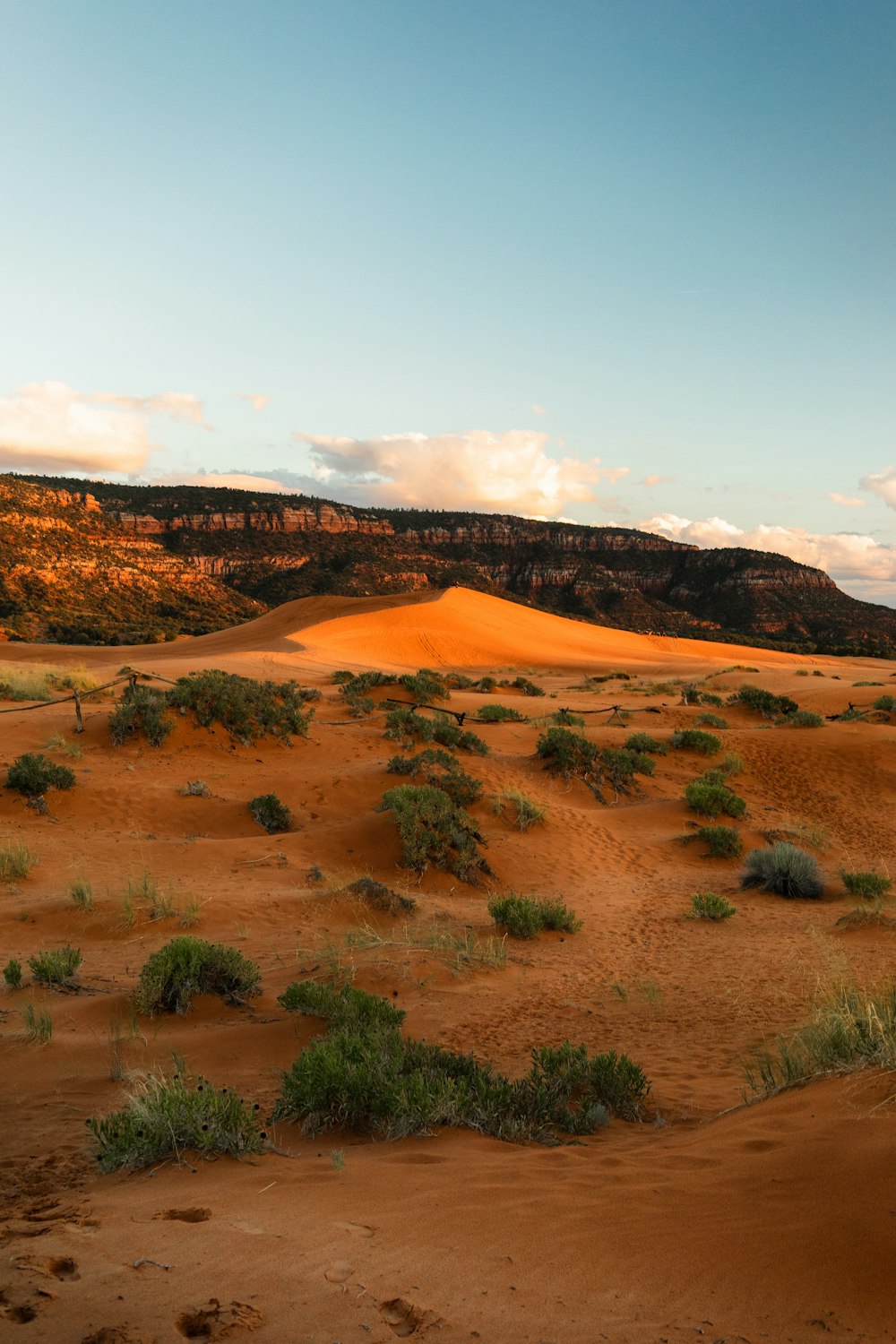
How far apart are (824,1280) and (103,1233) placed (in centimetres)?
249

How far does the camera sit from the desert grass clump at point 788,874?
34.1ft

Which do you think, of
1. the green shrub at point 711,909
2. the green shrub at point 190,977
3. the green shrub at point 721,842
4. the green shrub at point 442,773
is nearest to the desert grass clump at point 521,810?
the green shrub at point 442,773

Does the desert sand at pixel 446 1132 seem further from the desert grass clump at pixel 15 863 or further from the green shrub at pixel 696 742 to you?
the green shrub at pixel 696 742

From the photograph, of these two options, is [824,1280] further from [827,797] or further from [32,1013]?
[827,797]

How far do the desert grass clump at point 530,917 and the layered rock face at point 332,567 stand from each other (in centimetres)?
4022

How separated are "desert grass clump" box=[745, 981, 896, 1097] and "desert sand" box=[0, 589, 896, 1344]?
0.18 metres

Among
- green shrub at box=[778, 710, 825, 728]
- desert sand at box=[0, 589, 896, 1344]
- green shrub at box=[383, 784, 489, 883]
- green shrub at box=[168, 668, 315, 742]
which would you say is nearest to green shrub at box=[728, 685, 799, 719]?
green shrub at box=[778, 710, 825, 728]

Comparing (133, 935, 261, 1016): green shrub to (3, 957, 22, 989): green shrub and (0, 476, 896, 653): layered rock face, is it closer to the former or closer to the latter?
(3, 957, 22, 989): green shrub

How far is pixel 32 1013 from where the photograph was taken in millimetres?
5172

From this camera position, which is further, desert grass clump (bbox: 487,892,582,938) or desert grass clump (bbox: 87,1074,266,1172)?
desert grass clump (bbox: 487,892,582,938)

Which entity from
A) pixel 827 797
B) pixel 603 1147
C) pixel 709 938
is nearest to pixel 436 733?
pixel 827 797

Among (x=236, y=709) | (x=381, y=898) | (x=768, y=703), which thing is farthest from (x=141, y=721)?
(x=768, y=703)

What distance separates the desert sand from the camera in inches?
96.5

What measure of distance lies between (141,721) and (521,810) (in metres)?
7.97
